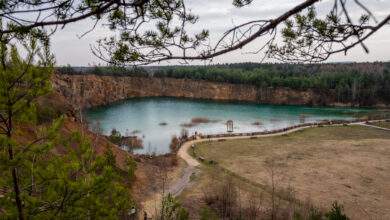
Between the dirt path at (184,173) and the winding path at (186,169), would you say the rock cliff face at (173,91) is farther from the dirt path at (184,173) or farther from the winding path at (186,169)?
the dirt path at (184,173)

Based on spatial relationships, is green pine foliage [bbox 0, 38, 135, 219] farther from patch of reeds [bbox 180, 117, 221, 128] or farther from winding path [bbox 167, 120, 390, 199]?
patch of reeds [bbox 180, 117, 221, 128]

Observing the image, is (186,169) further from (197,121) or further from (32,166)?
(197,121)

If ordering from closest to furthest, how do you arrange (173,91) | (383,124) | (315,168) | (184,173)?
(184,173) < (315,168) < (383,124) < (173,91)

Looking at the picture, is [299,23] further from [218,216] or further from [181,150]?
[181,150]

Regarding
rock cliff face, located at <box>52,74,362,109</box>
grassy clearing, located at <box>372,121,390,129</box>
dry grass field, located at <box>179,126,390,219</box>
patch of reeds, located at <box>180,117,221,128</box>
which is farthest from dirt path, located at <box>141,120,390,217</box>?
rock cliff face, located at <box>52,74,362,109</box>

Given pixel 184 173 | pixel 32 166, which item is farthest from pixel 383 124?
pixel 32 166

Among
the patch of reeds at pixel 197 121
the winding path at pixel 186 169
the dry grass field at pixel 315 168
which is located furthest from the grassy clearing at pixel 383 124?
the patch of reeds at pixel 197 121

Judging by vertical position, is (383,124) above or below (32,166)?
below
